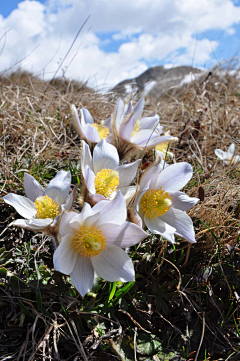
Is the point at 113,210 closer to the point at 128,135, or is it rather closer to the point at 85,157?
the point at 85,157

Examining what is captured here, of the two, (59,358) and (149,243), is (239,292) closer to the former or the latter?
(149,243)

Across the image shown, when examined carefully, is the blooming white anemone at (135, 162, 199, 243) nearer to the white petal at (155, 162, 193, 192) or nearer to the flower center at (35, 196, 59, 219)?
the white petal at (155, 162, 193, 192)

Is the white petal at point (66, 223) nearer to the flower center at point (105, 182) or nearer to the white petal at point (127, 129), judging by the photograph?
the flower center at point (105, 182)

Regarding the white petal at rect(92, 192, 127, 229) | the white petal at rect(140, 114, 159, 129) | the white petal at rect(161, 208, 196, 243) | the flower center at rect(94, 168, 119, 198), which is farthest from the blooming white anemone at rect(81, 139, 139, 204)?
the white petal at rect(140, 114, 159, 129)

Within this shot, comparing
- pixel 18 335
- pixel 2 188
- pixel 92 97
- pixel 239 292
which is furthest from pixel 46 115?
pixel 239 292

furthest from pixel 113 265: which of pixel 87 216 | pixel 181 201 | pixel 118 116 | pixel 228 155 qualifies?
pixel 228 155
